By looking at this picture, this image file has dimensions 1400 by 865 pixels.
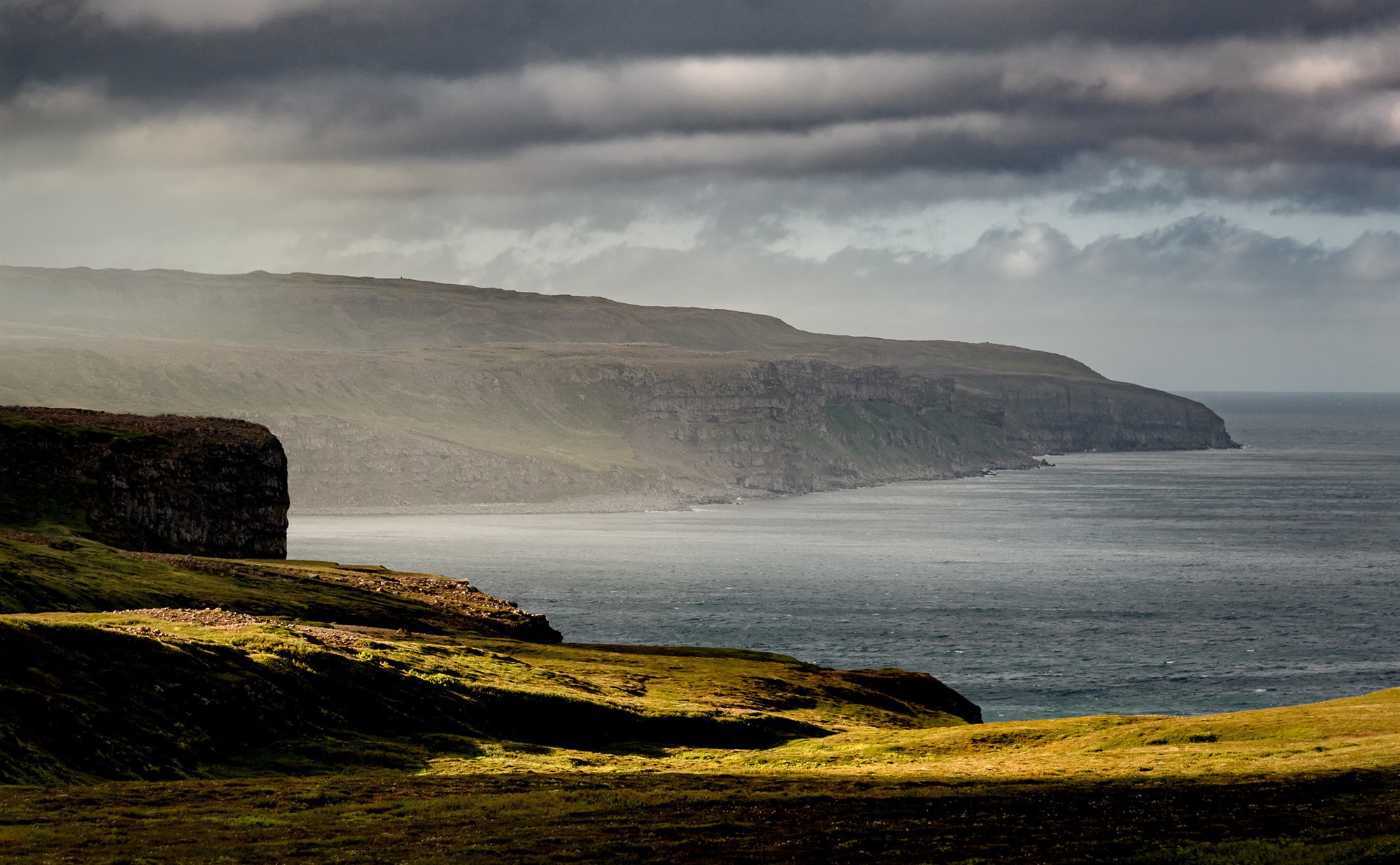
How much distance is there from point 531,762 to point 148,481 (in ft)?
318

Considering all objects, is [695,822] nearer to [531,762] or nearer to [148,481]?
[531,762]

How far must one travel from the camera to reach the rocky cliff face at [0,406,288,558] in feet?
443

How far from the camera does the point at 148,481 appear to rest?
478 ft

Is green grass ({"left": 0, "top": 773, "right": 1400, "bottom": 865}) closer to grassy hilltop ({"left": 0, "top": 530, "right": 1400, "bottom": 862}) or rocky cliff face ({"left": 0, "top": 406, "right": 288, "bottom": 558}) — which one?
grassy hilltop ({"left": 0, "top": 530, "right": 1400, "bottom": 862})

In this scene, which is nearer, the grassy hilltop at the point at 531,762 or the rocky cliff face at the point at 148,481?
the grassy hilltop at the point at 531,762

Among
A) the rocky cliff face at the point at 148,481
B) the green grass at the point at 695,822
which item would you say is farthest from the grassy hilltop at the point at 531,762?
the rocky cliff face at the point at 148,481

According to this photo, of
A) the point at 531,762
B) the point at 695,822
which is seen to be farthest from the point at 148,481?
the point at 695,822

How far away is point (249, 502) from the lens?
158375 millimetres

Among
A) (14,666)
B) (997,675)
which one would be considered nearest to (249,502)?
(997,675)

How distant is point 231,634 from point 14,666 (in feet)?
55.6

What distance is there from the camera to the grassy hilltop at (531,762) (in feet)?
135

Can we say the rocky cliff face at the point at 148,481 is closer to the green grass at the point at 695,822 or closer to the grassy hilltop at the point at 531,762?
the grassy hilltop at the point at 531,762

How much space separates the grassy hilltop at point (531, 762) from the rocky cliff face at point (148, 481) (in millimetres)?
39225

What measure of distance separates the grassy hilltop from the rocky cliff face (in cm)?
3923
